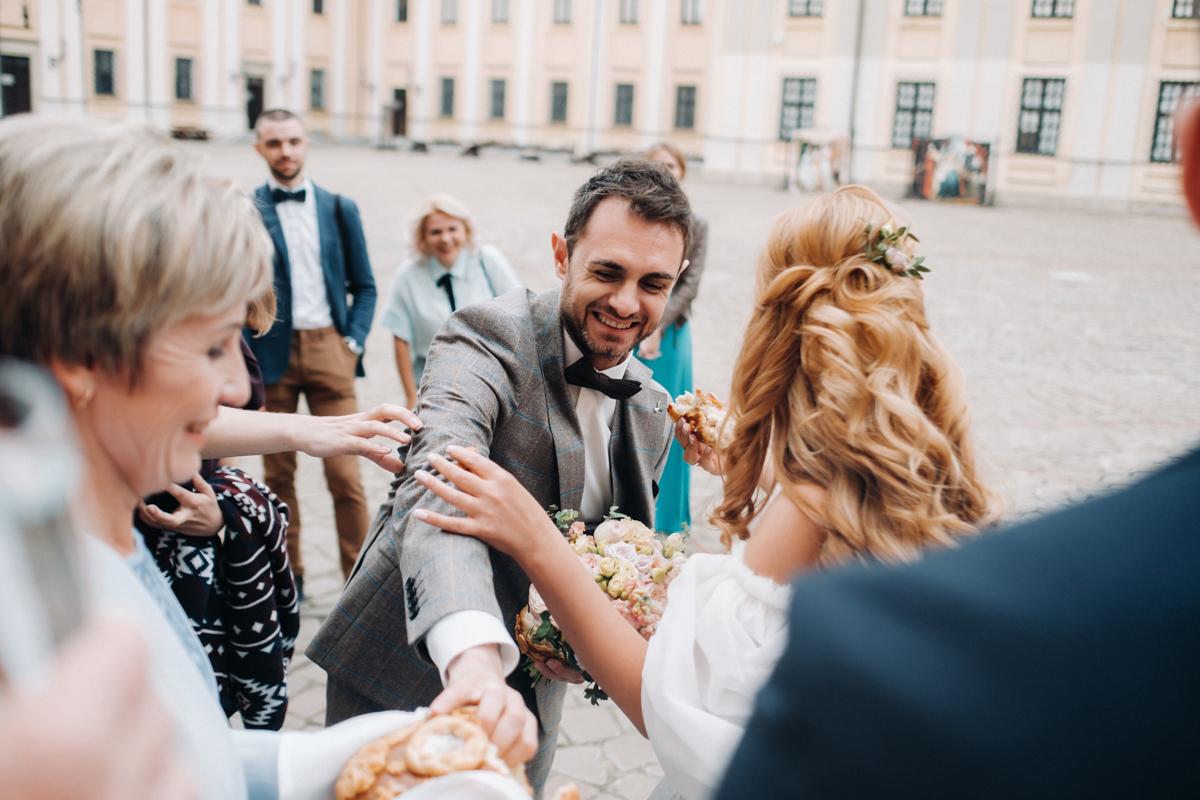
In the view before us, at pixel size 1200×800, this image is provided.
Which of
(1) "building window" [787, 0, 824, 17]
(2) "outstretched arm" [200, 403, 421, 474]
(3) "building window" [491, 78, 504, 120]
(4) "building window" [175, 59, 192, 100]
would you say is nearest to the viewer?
(2) "outstretched arm" [200, 403, 421, 474]

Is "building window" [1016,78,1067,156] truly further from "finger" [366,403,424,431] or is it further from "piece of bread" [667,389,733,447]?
"finger" [366,403,424,431]

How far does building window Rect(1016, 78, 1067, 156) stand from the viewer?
32.2 meters

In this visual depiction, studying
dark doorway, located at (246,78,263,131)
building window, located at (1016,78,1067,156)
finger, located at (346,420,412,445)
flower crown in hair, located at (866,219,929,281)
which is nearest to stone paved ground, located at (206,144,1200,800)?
flower crown in hair, located at (866,219,929,281)

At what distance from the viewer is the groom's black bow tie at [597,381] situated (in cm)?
227

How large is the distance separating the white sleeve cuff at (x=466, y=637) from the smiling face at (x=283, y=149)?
402 cm

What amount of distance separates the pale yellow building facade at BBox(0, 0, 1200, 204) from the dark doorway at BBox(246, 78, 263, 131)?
0.11m

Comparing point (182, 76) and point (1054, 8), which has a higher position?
point (1054, 8)

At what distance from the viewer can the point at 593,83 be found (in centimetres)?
4566

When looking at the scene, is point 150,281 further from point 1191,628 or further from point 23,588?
point 1191,628

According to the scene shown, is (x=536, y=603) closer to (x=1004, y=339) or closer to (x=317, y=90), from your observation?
(x=1004, y=339)

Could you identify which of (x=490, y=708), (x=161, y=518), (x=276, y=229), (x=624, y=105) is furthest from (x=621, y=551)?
(x=624, y=105)

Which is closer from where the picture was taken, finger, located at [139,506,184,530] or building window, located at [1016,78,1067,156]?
finger, located at [139,506,184,530]

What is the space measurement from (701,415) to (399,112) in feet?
174

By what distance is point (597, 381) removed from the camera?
2295mm
